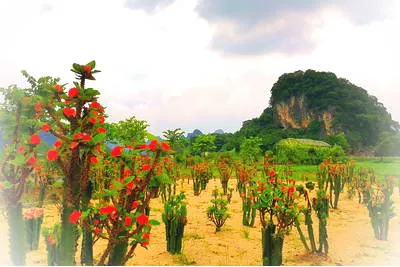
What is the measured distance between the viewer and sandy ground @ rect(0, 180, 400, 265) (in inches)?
216

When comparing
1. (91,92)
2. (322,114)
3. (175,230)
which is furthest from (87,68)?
(322,114)

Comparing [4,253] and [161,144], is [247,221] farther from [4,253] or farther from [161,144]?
[161,144]

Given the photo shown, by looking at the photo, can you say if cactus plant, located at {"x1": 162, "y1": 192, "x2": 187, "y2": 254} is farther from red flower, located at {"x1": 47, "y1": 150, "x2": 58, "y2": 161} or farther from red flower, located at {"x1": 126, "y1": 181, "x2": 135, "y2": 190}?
red flower, located at {"x1": 47, "y1": 150, "x2": 58, "y2": 161}

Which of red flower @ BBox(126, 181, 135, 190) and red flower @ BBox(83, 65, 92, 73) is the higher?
red flower @ BBox(83, 65, 92, 73)

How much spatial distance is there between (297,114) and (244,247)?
78.1 metres

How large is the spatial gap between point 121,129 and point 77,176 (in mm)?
24678

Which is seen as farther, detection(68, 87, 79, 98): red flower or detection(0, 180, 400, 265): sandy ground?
detection(0, 180, 400, 265): sandy ground

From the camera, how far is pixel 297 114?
81250mm

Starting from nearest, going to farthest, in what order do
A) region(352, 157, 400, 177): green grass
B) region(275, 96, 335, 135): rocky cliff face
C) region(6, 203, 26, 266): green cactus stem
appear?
region(6, 203, 26, 266): green cactus stem → region(352, 157, 400, 177): green grass → region(275, 96, 335, 135): rocky cliff face

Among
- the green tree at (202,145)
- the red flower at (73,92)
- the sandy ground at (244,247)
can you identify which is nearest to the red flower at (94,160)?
the red flower at (73,92)

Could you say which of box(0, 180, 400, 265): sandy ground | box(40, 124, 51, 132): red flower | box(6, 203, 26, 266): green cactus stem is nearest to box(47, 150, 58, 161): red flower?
box(40, 124, 51, 132): red flower

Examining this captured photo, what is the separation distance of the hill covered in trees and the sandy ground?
4954cm

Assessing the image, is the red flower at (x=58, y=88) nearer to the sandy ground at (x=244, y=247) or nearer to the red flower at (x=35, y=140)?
the red flower at (x=35, y=140)

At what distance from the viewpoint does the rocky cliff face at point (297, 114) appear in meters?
75.2
